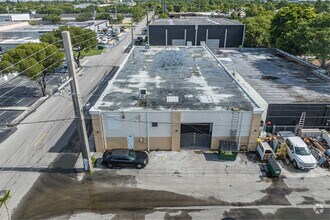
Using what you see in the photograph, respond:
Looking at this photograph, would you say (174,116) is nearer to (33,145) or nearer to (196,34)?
(33,145)

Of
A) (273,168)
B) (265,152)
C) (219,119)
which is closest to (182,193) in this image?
(219,119)

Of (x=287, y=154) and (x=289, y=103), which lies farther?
(x=289, y=103)

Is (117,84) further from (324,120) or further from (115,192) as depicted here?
(324,120)

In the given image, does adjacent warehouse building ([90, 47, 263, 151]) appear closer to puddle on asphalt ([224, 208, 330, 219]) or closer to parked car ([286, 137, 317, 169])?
parked car ([286, 137, 317, 169])

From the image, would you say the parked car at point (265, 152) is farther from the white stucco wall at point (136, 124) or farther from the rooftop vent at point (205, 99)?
the white stucco wall at point (136, 124)

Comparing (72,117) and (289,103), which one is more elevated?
(289,103)

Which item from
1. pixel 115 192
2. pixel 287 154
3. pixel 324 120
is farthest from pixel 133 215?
pixel 324 120
